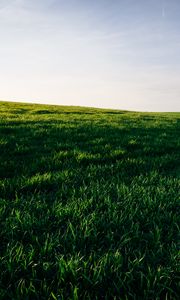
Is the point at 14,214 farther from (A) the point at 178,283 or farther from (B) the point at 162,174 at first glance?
(B) the point at 162,174

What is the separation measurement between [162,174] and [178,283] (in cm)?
304

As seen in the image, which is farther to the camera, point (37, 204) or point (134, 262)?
point (37, 204)

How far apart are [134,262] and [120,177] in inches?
96.8

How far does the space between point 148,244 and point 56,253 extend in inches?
33.4

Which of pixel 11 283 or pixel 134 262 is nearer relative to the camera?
pixel 11 283

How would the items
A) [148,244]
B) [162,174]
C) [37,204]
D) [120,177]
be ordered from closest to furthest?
[148,244] < [37,204] < [120,177] < [162,174]

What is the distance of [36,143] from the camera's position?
7.65 metres

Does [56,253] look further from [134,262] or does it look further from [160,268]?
[160,268]

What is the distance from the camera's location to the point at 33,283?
1.94 meters

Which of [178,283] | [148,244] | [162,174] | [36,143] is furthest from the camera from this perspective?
[36,143]

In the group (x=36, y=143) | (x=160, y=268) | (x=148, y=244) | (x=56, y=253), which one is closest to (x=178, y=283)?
(x=160, y=268)

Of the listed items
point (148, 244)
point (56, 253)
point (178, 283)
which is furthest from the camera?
point (148, 244)

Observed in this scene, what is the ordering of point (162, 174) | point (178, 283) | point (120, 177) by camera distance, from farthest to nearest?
point (162, 174) < point (120, 177) < point (178, 283)

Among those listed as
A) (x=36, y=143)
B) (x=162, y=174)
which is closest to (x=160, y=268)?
(x=162, y=174)
